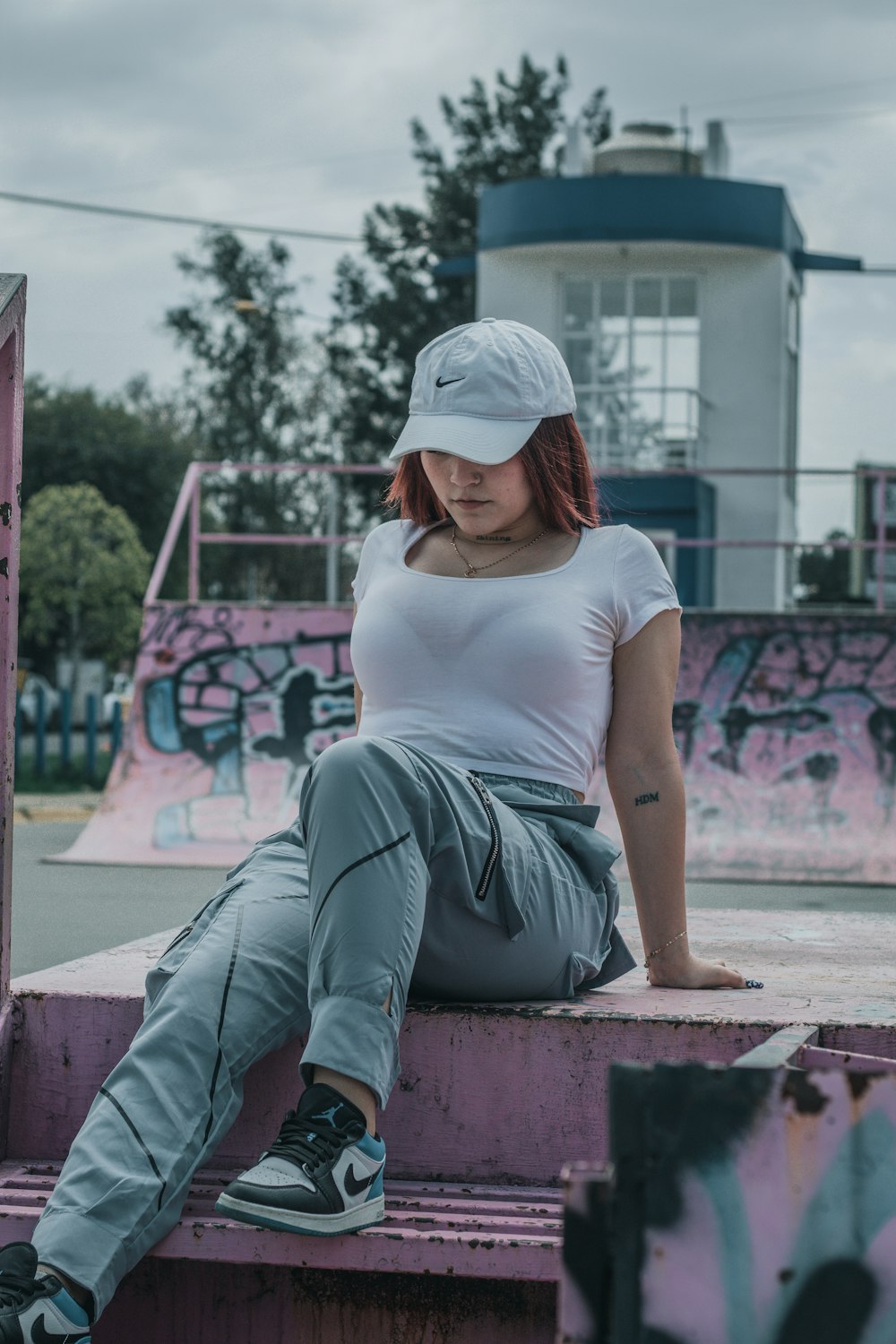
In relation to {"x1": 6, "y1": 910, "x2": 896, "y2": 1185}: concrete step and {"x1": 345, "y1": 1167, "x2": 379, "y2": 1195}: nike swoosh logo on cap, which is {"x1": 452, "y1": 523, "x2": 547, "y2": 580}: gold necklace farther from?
{"x1": 345, "y1": 1167, "x2": 379, "y2": 1195}: nike swoosh logo on cap

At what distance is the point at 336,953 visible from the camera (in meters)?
2.16

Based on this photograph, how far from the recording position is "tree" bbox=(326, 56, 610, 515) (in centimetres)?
3331

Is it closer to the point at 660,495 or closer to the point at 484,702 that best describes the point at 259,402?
the point at 660,495

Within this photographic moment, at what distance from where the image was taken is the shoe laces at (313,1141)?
6.76 feet

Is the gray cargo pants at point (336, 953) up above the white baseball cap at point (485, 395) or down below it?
below

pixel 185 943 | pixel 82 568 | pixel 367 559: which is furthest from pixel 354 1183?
pixel 82 568

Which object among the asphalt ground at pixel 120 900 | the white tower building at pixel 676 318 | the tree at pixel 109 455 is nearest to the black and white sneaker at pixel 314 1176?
the asphalt ground at pixel 120 900

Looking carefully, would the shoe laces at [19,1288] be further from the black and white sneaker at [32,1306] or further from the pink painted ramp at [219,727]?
the pink painted ramp at [219,727]

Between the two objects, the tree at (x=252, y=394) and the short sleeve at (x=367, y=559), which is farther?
the tree at (x=252, y=394)

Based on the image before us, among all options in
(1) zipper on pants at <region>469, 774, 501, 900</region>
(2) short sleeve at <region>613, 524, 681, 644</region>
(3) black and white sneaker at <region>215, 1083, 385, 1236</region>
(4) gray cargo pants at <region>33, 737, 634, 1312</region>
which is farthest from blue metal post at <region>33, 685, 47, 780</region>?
(3) black and white sneaker at <region>215, 1083, 385, 1236</region>

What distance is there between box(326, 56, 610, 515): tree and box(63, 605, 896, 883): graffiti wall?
21546 millimetres

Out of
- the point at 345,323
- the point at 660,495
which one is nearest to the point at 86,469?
the point at 345,323

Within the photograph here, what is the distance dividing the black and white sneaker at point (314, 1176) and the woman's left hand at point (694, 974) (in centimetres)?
79

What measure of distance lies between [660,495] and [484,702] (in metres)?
16.3
